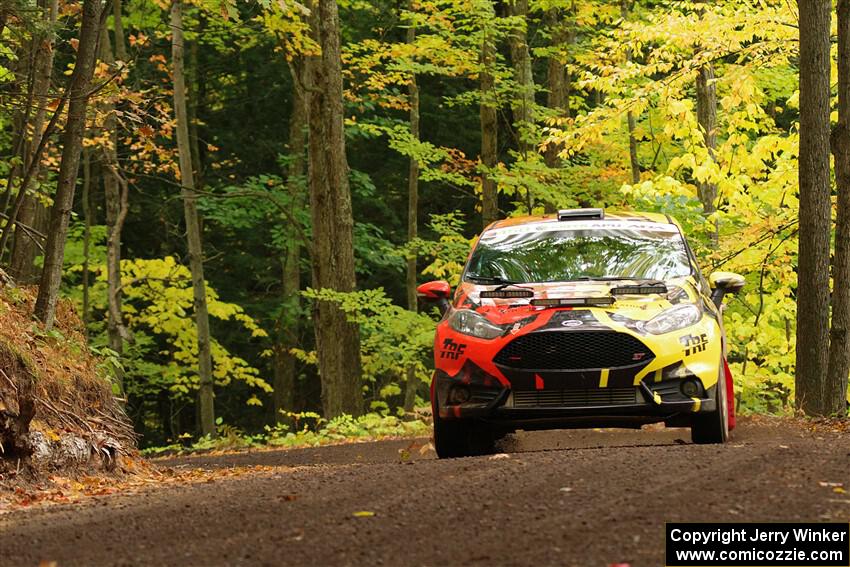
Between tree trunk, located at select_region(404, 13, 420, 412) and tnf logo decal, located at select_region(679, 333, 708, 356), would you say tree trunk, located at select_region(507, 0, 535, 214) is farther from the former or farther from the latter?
tnf logo decal, located at select_region(679, 333, 708, 356)

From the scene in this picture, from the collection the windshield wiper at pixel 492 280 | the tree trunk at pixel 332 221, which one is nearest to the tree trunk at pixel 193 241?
the tree trunk at pixel 332 221

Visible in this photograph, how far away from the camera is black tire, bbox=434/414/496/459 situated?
895cm

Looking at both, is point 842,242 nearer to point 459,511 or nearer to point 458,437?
point 458,437

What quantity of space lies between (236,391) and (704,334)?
2849 centimetres

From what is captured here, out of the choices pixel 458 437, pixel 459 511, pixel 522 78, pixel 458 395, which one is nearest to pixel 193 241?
pixel 522 78

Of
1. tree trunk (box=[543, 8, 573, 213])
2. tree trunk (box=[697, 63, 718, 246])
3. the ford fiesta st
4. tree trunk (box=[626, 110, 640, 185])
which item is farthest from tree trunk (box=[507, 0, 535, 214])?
the ford fiesta st

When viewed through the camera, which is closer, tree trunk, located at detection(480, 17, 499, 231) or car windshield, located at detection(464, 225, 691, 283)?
car windshield, located at detection(464, 225, 691, 283)

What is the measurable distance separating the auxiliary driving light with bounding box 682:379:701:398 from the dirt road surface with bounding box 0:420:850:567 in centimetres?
60

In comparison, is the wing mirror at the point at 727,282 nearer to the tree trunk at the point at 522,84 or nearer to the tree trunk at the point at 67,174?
the tree trunk at the point at 67,174

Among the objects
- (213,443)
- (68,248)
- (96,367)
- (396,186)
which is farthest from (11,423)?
(396,186)

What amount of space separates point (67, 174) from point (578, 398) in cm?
552

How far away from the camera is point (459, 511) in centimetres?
562

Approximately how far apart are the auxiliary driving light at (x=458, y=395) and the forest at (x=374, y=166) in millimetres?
3821

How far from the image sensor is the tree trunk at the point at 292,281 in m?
28.7
